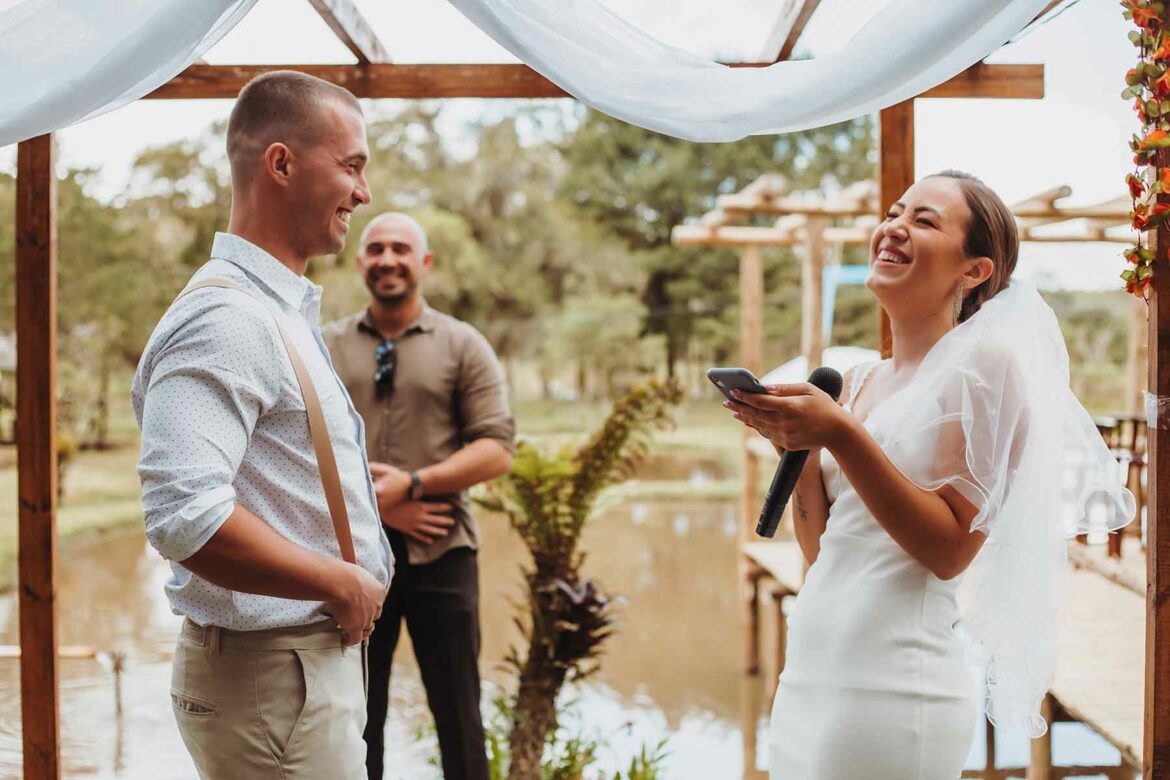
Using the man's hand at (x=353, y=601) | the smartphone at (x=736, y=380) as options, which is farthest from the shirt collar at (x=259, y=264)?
the smartphone at (x=736, y=380)

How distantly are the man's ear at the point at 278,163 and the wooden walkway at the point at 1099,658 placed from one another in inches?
102

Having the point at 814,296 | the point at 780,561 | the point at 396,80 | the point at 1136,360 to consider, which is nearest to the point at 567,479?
the point at 396,80

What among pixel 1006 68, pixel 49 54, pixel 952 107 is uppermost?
pixel 952 107

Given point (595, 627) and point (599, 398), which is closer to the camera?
point (595, 627)

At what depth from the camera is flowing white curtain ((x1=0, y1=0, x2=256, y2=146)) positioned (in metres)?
1.96

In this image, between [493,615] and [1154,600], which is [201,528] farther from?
[493,615]

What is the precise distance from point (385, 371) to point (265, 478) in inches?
Answer: 67.8

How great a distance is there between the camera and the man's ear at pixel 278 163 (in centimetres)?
163

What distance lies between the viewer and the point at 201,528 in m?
1.41

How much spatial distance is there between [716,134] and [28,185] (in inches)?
67.9

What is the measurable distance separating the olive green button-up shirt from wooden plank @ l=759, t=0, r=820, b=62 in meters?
1.16

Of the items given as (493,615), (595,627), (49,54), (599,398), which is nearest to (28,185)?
(49,54)

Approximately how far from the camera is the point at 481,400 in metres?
3.34

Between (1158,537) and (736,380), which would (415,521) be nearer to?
(736,380)
